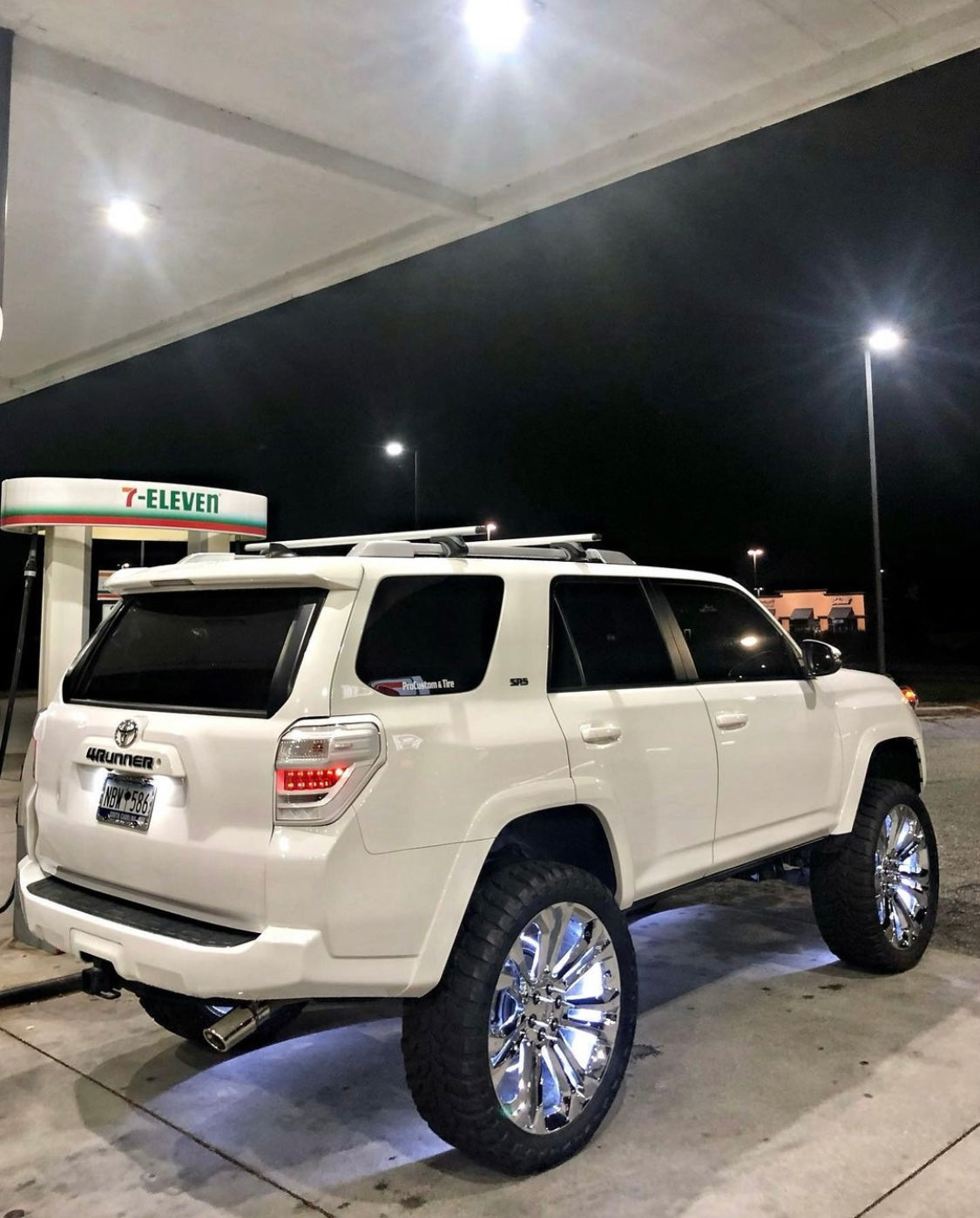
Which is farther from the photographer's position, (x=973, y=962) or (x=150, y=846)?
(x=973, y=962)

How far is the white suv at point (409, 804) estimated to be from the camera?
3041mm

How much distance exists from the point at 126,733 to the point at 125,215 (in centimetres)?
594

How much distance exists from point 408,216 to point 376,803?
6.26m

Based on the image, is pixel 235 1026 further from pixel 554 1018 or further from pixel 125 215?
pixel 125 215

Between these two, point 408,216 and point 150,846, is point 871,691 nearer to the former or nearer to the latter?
point 150,846

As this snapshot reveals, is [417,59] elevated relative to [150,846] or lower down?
elevated

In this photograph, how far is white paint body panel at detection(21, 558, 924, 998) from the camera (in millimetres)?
2996

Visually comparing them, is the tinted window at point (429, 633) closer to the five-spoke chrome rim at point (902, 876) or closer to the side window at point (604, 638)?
the side window at point (604, 638)

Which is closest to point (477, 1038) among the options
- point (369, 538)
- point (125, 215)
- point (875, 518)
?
point (369, 538)

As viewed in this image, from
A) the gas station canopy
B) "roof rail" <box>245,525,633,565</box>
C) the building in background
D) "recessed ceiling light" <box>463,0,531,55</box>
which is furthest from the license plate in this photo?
the building in background

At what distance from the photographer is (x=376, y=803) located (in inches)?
120

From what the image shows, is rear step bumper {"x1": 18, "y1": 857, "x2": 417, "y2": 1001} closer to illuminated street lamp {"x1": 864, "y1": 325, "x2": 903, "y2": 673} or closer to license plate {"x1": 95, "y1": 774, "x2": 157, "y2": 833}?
license plate {"x1": 95, "y1": 774, "x2": 157, "y2": 833}

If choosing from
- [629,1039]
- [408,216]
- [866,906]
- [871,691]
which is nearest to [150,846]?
[629,1039]

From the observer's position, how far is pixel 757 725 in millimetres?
4629
